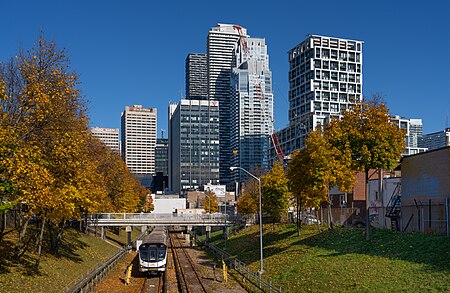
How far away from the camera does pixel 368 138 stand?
39.4 metres

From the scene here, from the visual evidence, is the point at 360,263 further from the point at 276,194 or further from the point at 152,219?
the point at 152,219

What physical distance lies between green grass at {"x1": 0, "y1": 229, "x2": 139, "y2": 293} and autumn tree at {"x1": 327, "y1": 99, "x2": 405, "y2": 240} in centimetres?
2250

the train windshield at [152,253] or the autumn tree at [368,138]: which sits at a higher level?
the autumn tree at [368,138]

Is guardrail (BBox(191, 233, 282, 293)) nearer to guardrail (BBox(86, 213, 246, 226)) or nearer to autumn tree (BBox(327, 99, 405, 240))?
autumn tree (BBox(327, 99, 405, 240))

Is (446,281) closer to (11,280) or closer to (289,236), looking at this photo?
(11,280)

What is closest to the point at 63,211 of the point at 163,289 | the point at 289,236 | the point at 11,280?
the point at 11,280

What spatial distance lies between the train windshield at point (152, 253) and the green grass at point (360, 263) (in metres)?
8.36

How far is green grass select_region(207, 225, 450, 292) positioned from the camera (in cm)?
2791

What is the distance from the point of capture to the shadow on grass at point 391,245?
30.7 m

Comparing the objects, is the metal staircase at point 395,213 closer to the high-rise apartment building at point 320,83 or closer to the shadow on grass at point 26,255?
the shadow on grass at point 26,255

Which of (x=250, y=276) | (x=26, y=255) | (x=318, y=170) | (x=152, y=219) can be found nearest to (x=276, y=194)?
(x=152, y=219)

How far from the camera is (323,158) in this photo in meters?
44.0

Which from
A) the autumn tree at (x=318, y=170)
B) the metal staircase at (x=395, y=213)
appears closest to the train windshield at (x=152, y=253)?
the autumn tree at (x=318, y=170)

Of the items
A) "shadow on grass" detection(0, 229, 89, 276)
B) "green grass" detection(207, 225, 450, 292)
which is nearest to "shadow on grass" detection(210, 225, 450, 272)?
"green grass" detection(207, 225, 450, 292)
